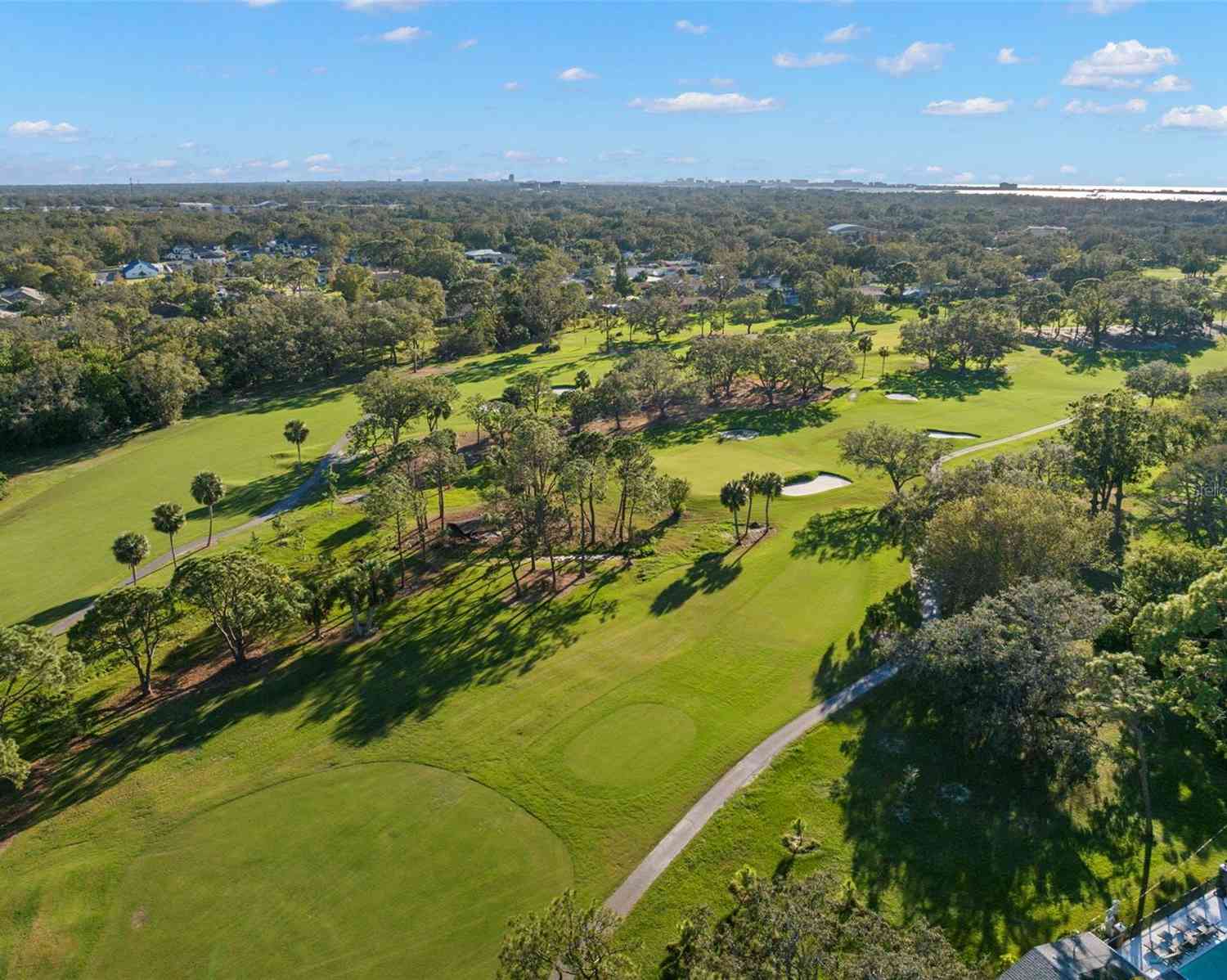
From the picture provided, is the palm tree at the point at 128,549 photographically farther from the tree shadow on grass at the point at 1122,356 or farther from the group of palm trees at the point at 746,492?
the tree shadow on grass at the point at 1122,356

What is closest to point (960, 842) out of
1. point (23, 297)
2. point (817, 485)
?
point (817, 485)

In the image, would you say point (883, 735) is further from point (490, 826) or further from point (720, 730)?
point (490, 826)

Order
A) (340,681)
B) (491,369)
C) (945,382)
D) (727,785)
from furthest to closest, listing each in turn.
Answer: (491,369)
(945,382)
(340,681)
(727,785)

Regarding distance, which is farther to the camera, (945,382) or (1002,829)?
(945,382)

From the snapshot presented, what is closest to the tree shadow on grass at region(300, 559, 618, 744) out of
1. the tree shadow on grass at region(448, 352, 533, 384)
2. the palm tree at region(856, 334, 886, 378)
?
the tree shadow on grass at region(448, 352, 533, 384)

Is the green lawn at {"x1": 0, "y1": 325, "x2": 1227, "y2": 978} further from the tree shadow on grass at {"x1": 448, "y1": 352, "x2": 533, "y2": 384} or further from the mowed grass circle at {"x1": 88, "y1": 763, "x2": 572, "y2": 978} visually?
the tree shadow on grass at {"x1": 448, "y1": 352, "x2": 533, "y2": 384}

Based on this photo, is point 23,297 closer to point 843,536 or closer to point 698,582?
point 698,582

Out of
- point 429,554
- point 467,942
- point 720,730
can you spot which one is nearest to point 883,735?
point 720,730

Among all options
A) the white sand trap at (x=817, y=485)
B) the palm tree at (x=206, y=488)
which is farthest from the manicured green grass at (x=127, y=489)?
the white sand trap at (x=817, y=485)
